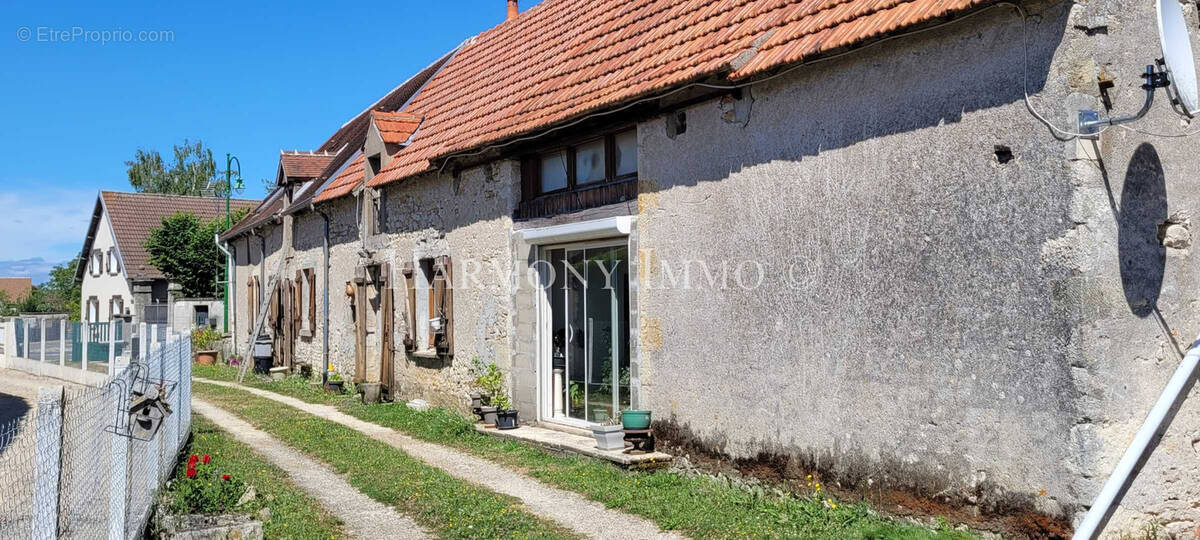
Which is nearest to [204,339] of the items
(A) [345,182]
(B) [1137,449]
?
(A) [345,182]

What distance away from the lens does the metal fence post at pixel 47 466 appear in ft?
12.8

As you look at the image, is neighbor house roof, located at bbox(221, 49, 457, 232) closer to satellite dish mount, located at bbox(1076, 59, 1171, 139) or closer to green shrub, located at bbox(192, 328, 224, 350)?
green shrub, located at bbox(192, 328, 224, 350)

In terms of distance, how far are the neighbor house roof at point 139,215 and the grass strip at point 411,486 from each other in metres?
27.3

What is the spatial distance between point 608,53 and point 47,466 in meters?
7.08

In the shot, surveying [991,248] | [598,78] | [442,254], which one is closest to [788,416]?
[991,248]

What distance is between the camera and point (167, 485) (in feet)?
23.6

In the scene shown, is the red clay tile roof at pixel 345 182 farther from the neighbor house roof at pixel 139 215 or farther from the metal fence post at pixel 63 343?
the neighbor house roof at pixel 139 215

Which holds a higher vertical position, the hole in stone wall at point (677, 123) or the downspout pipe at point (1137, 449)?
the hole in stone wall at point (677, 123)

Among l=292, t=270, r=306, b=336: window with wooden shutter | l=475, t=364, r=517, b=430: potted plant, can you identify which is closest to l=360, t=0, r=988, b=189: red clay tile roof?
l=475, t=364, r=517, b=430: potted plant

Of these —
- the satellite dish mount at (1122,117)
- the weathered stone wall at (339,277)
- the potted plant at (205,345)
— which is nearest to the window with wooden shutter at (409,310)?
the weathered stone wall at (339,277)

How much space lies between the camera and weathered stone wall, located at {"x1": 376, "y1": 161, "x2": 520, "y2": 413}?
10.8 m

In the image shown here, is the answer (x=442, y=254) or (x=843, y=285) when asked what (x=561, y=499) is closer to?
(x=843, y=285)

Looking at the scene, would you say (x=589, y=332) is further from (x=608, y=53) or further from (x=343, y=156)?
(x=343, y=156)

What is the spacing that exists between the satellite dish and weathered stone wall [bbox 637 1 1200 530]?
33cm
